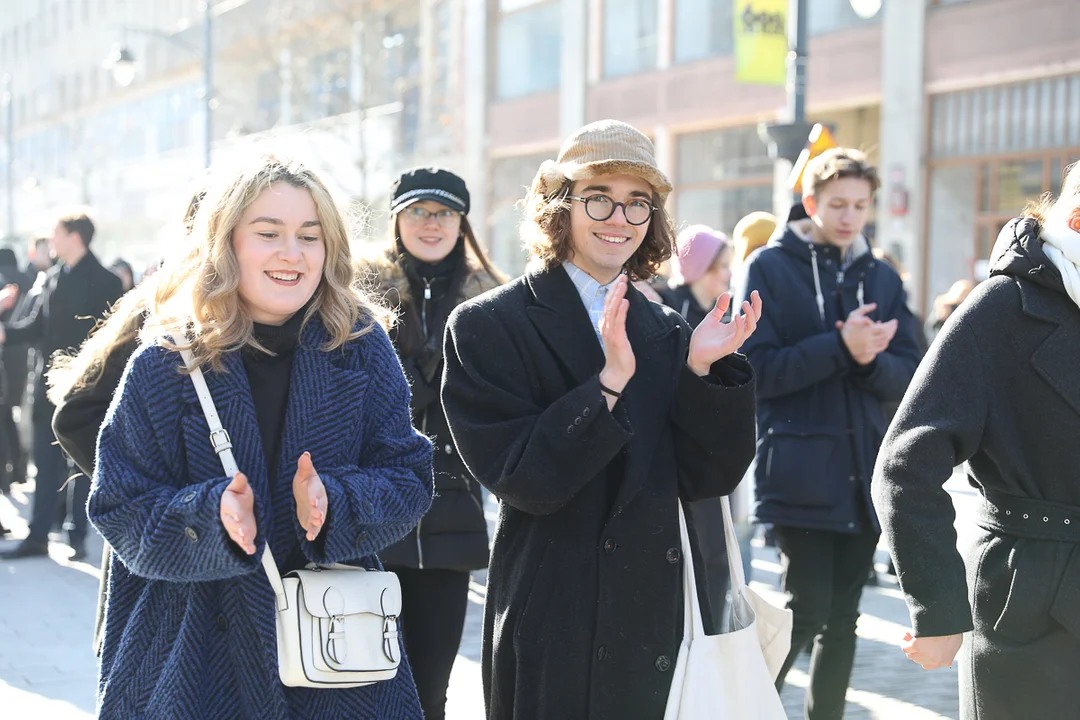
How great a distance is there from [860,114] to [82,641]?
16.0 m

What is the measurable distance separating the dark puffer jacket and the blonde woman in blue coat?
1.36m

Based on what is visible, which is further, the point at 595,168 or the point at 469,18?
the point at 469,18

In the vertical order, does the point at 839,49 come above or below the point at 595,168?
above

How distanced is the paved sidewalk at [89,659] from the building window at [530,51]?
1872cm

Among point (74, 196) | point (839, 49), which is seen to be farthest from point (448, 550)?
point (74, 196)

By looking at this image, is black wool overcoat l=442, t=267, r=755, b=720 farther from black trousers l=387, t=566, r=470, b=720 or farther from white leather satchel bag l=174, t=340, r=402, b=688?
black trousers l=387, t=566, r=470, b=720

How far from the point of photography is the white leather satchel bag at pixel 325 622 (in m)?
2.76

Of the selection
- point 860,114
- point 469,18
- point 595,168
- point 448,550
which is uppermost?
point 469,18

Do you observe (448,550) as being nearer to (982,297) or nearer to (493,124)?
(982,297)

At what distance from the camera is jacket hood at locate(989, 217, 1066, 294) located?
3.02 m

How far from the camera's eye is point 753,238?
685 centimetres

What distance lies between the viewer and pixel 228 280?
9.76 ft

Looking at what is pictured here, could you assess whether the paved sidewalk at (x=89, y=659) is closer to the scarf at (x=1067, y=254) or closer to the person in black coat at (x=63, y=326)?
the person in black coat at (x=63, y=326)

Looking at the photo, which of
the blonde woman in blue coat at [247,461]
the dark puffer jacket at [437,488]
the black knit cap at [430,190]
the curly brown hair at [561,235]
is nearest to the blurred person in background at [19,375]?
the black knit cap at [430,190]
